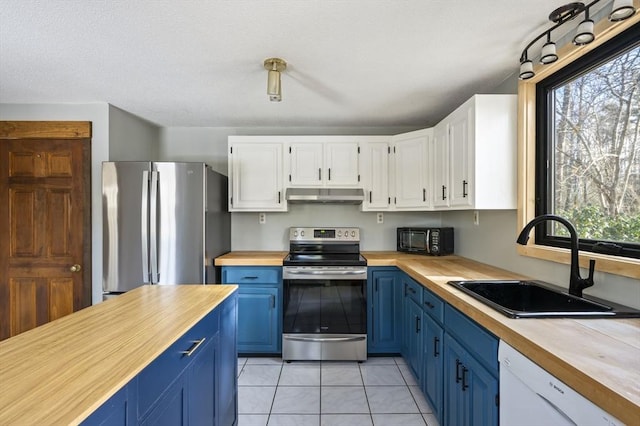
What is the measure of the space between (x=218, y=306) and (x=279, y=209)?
1589 mm

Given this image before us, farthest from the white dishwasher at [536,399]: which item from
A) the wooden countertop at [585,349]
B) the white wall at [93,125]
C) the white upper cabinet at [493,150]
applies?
the white wall at [93,125]

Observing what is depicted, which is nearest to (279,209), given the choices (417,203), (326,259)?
(326,259)

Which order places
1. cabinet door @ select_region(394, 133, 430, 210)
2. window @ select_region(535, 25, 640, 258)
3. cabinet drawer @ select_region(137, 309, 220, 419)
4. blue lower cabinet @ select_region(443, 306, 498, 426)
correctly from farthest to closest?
cabinet door @ select_region(394, 133, 430, 210)
window @ select_region(535, 25, 640, 258)
blue lower cabinet @ select_region(443, 306, 498, 426)
cabinet drawer @ select_region(137, 309, 220, 419)

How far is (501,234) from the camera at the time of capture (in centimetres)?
219

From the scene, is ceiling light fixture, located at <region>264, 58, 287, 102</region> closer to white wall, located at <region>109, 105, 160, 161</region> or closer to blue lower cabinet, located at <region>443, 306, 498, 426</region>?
blue lower cabinet, located at <region>443, 306, 498, 426</region>

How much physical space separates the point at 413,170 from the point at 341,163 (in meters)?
0.70

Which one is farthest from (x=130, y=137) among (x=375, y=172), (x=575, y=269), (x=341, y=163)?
(x=575, y=269)

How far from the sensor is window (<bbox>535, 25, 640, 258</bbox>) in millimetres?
1337

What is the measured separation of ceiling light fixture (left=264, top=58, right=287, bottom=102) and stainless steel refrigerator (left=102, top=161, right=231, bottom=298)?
1.03m

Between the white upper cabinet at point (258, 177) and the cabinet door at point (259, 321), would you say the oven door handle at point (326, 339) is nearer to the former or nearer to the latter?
the cabinet door at point (259, 321)

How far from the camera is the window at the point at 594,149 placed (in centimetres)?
134

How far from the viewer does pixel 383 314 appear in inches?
107

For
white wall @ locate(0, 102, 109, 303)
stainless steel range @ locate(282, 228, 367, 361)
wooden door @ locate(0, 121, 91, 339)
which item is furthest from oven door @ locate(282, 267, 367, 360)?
wooden door @ locate(0, 121, 91, 339)

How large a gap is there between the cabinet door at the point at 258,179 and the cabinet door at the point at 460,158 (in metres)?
1.55
